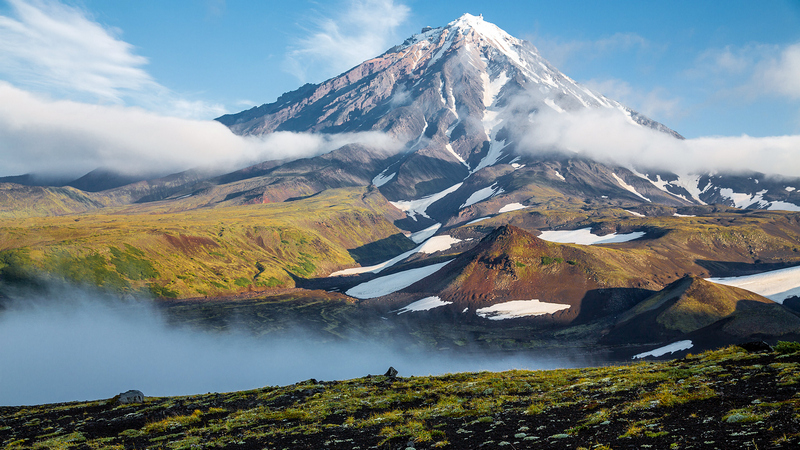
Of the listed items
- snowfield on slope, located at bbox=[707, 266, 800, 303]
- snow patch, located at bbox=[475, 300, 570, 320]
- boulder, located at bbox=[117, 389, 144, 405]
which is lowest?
snowfield on slope, located at bbox=[707, 266, 800, 303]

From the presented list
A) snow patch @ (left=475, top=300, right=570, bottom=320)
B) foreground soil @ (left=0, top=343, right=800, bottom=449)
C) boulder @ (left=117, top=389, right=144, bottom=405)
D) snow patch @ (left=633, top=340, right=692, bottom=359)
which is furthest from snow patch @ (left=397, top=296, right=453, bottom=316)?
boulder @ (left=117, top=389, right=144, bottom=405)

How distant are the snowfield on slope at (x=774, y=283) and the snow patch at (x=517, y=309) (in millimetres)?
86259

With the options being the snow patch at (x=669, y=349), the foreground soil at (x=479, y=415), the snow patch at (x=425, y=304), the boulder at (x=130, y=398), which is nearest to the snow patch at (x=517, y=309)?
the snow patch at (x=425, y=304)

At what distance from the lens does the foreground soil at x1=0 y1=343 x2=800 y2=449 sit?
50.8 feet

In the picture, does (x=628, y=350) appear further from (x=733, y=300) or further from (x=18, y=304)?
(x=18, y=304)

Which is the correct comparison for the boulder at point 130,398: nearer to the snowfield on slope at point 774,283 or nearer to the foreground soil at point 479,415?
the foreground soil at point 479,415

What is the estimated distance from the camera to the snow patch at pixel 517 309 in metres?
166

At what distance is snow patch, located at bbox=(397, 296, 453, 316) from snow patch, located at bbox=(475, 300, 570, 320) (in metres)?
16.6

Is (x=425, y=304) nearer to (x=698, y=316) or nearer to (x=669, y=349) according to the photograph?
A: (x=669, y=349)

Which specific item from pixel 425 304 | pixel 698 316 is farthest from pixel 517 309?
pixel 698 316

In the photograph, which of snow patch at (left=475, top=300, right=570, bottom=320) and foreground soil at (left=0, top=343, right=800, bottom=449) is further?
snow patch at (left=475, top=300, right=570, bottom=320)

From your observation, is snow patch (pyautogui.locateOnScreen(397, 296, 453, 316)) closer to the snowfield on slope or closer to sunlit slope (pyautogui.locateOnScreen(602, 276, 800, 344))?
sunlit slope (pyautogui.locateOnScreen(602, 276, 800, 344))

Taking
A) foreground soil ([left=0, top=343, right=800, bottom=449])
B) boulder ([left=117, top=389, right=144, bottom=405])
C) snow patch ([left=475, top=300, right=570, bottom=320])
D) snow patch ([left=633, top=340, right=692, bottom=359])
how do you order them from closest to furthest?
foreground soil ([left=0, top=343, right=800, bottom=449]), boulder ([left=117, top=389, right=144, bottom=405]), snow patch ([left=633, top=340, right=692, bottom=359]), snow patch ([left=475, top=300, right=570, bottom=320])

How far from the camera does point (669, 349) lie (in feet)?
375
